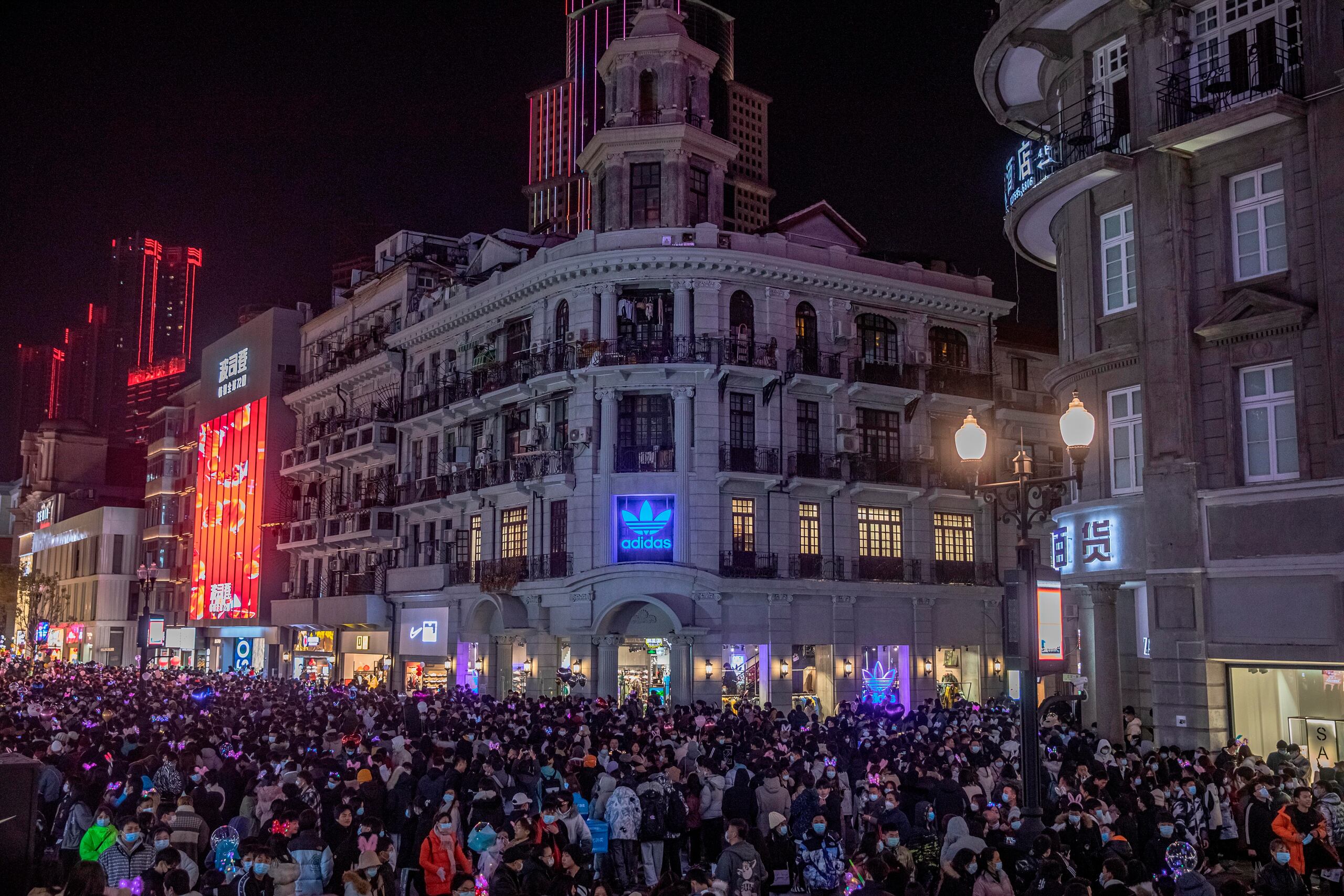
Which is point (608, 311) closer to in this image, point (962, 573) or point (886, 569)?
point (886, 569)

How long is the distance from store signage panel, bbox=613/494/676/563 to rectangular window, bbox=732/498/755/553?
2.30 m

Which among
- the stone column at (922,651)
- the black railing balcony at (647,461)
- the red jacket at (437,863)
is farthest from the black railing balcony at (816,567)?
the red jacket at (437,863)

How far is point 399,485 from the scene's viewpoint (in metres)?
54.6

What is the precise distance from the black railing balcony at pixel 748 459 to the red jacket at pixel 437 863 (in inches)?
1128

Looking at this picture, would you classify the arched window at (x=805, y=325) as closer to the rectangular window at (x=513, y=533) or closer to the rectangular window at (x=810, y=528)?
the rectangular window at (x=810, y=528)

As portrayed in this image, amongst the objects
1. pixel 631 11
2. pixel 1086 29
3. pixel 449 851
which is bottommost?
pixel 449 851

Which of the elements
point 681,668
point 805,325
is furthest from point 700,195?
point 681,668

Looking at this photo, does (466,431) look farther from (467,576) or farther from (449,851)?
(449,851)

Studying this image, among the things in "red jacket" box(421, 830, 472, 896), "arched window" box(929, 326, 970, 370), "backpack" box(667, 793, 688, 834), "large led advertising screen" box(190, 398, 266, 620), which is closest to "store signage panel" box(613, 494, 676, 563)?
"arched window" box(929, 326, 970, 370)

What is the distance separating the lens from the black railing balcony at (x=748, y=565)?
41.4m

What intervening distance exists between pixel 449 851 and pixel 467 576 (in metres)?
36.0

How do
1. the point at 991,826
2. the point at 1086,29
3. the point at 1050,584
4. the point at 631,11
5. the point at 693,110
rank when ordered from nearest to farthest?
the point at 991,826
the point at 1050,584
the point at 1086,29
the point at 693,110
the point at 631,11

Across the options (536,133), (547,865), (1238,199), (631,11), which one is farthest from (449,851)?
(536,133)

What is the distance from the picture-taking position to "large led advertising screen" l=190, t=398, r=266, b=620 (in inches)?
2682
